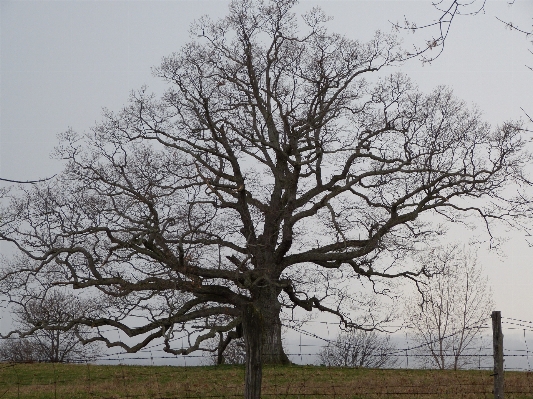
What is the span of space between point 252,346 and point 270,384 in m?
7.33

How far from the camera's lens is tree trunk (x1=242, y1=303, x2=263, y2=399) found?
28.3ft

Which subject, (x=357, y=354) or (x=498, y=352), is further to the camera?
(x=357, y=354)

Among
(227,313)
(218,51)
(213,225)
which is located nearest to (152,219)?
(213,225)

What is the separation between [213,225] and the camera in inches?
716

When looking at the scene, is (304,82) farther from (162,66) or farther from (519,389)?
(519,389)

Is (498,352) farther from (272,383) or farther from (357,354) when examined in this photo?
(357,354)

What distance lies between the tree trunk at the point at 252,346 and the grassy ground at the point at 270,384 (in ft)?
9.59

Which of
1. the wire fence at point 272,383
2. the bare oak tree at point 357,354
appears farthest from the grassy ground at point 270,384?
the bare oak tree at point 357,354

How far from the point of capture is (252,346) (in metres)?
8.68

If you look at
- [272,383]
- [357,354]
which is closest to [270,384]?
[272,383]

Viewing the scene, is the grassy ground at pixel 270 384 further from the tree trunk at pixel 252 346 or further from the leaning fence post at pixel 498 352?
the tree trunk at pixel 252 346

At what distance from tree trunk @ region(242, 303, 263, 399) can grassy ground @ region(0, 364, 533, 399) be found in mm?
2924

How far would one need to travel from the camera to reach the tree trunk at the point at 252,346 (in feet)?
28.3

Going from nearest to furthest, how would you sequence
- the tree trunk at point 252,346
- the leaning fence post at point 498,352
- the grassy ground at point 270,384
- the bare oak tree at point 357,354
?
the tree trunk at point 252,346
the leaning fence post at point 498,352
the grassy ground at point 270,384
the bare oak tree at point 357,354
